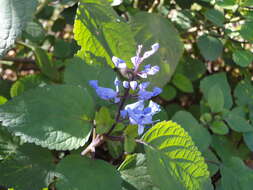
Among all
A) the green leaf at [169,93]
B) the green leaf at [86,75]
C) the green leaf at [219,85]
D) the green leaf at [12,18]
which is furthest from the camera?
the green leaf at [169,93]

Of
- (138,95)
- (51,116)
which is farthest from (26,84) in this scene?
(138,95)

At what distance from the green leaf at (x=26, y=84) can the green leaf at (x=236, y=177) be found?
66 cm

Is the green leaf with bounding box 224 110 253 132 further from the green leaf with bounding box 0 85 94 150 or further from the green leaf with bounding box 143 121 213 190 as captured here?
the green leaf with bounding box 0 85 94 150

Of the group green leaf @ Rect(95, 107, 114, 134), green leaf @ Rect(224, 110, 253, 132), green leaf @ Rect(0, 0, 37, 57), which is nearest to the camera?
green leaf @ Rect(0, 0, 37, 57)

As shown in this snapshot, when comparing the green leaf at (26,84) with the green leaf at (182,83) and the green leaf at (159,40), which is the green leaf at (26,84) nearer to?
the green leaf at (159,40)

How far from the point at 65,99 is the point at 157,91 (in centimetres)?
23

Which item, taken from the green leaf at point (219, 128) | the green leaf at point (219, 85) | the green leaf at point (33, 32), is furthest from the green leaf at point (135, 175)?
the green leaf at point (33, 32)

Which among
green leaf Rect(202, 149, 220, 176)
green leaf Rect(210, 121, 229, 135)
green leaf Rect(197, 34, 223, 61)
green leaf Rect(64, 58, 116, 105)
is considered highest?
green leaf Rect(64, 58, 116, 105)

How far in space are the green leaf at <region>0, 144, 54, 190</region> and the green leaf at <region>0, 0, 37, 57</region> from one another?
40 cm

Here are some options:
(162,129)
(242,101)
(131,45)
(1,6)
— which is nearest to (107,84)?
(131,45)

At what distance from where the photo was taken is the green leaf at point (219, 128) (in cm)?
132

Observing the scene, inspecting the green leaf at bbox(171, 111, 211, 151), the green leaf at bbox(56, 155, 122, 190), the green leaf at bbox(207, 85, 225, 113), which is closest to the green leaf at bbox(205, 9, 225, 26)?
the green leaf at bbox(207, 85, 225, 113)

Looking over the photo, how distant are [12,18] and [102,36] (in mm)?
279

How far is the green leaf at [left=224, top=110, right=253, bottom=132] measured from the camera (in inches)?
52.0
